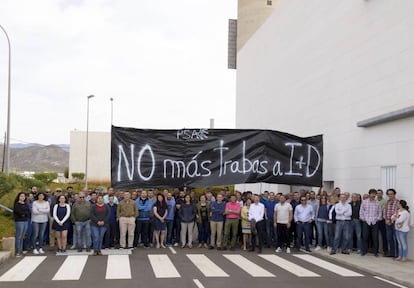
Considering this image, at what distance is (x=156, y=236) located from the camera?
16.5m

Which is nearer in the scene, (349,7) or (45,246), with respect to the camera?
(45,246)

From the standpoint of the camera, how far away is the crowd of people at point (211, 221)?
14.8 metres

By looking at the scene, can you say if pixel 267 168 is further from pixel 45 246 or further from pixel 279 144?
pixel 45 246

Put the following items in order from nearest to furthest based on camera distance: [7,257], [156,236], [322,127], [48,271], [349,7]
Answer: [48,271], [7,257], [156,236], [349,7], [322,127]

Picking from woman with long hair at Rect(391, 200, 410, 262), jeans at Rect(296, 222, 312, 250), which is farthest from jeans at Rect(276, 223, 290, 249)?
woman with long hair at Rect(391, 200, 410, 262)

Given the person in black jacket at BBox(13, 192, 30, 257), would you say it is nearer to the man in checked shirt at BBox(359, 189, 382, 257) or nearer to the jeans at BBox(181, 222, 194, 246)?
the jeans at BBox(181, 222, 194, 246)

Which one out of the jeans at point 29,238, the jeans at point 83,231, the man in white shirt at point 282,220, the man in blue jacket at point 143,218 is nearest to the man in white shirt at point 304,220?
the man in white shirt at point 282,220

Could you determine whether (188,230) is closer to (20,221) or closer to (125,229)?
(125,229)

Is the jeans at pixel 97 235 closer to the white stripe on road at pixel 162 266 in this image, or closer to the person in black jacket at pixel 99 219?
the person in black jacket at pixel 99 219

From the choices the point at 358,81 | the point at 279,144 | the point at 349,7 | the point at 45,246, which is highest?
the point at 349,7

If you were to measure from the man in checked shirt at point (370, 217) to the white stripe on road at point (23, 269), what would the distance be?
8.55 metres

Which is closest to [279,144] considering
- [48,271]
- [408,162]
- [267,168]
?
[267,168]

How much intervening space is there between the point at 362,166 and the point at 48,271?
10.4 m

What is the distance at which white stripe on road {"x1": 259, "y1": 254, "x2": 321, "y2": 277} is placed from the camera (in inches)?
466
